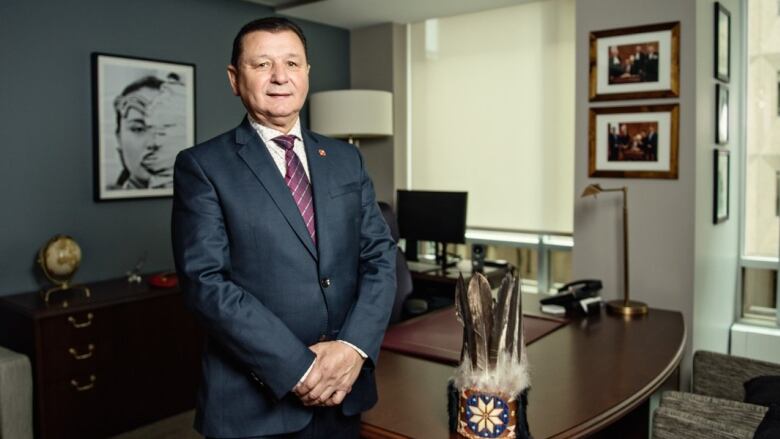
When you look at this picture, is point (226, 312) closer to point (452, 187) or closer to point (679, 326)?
point (679, 326)

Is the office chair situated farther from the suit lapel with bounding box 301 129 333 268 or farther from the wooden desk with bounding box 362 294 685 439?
the suit lapel with bounding box 301 129 333 268

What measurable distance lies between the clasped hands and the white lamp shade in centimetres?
309

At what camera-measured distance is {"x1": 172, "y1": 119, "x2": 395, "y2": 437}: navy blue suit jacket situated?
4.39 ft

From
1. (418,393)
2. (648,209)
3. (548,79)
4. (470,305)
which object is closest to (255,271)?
(470,305)

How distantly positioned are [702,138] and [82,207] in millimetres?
3161

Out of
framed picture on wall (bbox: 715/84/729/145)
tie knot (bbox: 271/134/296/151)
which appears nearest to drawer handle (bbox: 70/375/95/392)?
tie knot (bbox: 271/134/296/151)

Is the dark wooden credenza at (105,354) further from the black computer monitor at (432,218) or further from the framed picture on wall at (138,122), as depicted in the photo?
the black computer monitor at (432,218)

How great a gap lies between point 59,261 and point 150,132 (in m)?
0.93

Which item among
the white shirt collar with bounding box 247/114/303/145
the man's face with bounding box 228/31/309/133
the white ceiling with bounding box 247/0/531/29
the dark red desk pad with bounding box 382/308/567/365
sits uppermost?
the white ceiling with bounding box 247/0/531/29

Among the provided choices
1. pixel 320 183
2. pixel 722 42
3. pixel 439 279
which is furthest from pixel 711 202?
pixel 320 183

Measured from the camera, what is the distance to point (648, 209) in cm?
301

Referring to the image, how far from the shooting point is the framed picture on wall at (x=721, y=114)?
10.3 feet

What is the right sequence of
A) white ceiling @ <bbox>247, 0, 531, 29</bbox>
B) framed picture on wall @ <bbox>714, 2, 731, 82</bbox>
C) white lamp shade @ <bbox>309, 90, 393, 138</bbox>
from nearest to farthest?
1. framed picture on wall @ <bbox>714, 2, 731, 82</bbox>
2. white ceiling @ <bbox>247, 0, 531, 29</bbox>
3. white lamp shade @ <bbox>309, 90, 393, 138</bbox>

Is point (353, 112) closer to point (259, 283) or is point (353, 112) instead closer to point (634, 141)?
point (634, 141)
